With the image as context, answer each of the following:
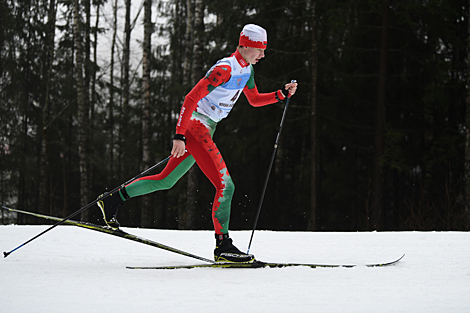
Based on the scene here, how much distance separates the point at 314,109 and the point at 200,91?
8782mm

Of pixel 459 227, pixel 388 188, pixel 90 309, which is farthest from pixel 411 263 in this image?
pixel 388 188

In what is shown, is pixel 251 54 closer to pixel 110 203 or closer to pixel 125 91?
pixel 110 203

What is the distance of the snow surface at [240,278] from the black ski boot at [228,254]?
0.48 ft

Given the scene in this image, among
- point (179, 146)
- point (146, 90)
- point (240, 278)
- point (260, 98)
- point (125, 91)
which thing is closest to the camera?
point (240, 278)

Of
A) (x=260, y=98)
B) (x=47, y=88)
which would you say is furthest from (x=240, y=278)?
(x=47, y=88)

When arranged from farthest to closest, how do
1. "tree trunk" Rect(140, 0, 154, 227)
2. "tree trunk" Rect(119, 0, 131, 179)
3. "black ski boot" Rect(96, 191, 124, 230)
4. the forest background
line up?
"tree trunk" Rect(119, 0, 131, 179), "tree trunk" Rect(140, 0, 154, 227), the forest background, "black ski boot" Rect(96, 191, 124, 230)

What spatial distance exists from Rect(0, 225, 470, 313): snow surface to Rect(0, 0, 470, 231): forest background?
20.3 ft

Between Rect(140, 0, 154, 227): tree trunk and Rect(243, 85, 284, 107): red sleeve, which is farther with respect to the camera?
Rect(140, 0, 154, 227): tree trunk

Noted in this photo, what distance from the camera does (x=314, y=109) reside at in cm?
1188

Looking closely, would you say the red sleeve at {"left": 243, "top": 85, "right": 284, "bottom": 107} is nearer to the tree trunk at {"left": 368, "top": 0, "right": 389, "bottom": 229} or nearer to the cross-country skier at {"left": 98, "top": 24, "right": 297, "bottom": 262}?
the cross-country skier at {"left": 98, "top": 24, "right": 297, "bottom": 262}

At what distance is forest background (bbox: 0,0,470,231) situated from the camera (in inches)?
472

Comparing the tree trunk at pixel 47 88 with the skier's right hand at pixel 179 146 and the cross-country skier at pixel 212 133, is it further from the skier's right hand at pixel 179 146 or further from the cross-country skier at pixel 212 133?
the skier's right hand at pixel 179 146

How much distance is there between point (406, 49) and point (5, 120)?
12076 millimetres

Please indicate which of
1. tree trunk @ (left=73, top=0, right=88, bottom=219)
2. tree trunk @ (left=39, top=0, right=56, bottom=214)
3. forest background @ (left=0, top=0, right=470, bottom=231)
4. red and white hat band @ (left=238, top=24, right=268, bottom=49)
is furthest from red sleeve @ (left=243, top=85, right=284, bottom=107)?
tree trunk @ (left=39, top=0, right=56, bottom=214)
